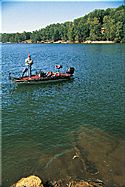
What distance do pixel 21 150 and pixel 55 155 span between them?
7.52 ft

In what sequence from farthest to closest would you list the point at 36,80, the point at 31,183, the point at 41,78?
the point at 41,78 → the point at 36,80 → the point at 31,183

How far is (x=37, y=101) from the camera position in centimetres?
2805

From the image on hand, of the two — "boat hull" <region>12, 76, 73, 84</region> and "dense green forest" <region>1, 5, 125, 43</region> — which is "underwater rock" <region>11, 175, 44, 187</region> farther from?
"dense green forest" <region>1, 5, 125, 43</region>

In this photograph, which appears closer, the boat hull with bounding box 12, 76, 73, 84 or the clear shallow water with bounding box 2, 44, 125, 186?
the clear shallow water with bounding box 2, 44, 125, 186

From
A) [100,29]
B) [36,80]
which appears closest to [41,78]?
[36,80]

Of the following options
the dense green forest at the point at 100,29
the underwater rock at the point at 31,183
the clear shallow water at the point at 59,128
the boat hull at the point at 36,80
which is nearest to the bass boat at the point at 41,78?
the boat hull at the point at 36,80

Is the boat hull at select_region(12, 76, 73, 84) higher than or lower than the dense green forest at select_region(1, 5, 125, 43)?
lower

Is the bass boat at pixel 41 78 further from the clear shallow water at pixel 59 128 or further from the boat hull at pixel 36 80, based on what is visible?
the clear shallow water at pixel 59 128

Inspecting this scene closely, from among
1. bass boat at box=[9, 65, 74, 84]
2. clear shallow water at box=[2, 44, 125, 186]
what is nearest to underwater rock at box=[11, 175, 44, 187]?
clear shallow water at box=[2, 44, 125, 186]

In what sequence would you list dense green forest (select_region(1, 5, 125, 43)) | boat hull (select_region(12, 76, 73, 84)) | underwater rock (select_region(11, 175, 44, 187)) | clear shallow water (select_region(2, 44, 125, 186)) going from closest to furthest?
1. underwater rock (select_region(11, 175, 44, 187))
2. clear shallow water (select_region(2, 44, 125, 186))
3. boat hull (select_region(12, 76, 73, 84))
4. dense green forest (select_region(1, 5, 125, 43))

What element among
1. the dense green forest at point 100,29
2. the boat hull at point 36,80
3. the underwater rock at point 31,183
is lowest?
the underwater rock at point 31,183

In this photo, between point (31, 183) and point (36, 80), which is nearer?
point (31, 183)

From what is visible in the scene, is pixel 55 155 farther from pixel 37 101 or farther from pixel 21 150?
pixel 37 101

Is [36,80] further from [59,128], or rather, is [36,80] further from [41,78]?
[59,128]
